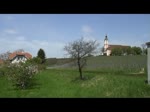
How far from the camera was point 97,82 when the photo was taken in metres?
13.2

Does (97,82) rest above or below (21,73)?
below

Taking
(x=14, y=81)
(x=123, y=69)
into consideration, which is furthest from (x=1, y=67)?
(x=123, y=69)

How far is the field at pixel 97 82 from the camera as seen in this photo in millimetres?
10067

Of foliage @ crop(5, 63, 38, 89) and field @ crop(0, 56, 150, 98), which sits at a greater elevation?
foliage @ crop(5, 63, 38, 89)

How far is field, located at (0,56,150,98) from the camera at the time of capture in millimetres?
10067

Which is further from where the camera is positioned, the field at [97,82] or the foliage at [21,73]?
the foliage at [21,73]

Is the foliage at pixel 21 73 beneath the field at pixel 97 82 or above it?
above

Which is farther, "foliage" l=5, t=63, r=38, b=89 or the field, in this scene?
"foliage" l=5, t=63, r=38, b=89

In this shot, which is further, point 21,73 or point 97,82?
point 97,82

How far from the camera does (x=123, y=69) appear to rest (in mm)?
18641

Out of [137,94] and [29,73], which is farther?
[29,73]
